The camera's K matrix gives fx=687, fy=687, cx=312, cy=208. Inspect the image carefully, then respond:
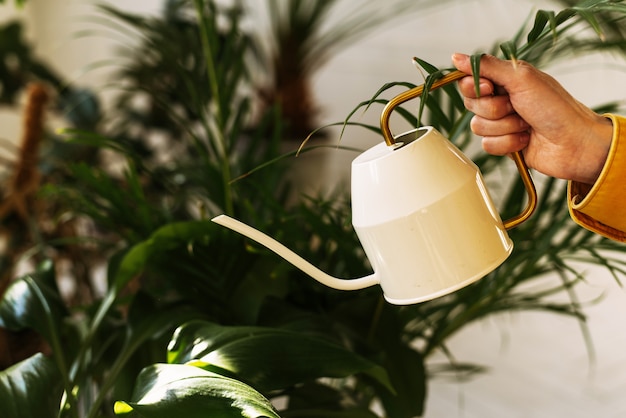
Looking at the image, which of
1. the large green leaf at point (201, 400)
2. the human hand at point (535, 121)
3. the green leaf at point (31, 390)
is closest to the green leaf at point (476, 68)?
the human hand at point (535, 121)

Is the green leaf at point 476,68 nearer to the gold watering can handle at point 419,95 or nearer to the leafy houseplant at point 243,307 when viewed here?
the gold watering can handle at point 419,95

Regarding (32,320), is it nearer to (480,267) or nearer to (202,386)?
(202,386)

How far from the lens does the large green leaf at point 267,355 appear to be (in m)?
0.58

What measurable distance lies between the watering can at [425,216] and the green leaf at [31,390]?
0.31 meters

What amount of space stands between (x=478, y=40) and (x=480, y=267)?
1630 mm

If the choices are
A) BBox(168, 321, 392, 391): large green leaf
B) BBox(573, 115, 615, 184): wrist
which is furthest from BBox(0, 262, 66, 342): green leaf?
BBox(573, 115, 615, 184): wrist

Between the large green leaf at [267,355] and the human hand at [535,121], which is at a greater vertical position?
the human hand at [535,121]

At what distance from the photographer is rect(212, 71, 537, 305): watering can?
46 centimetres

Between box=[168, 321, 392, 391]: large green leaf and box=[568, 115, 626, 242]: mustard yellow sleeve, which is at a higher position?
box=[568, 115, 626, 242]: mustard yellow sleeve

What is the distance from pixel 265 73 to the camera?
6.26 ft

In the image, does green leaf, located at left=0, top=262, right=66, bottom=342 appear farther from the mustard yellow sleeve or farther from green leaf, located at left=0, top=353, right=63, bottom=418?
the mustard yellow sleeve

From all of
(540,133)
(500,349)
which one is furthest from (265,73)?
(540,133)

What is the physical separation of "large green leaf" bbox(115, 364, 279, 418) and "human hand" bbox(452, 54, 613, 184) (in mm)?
258

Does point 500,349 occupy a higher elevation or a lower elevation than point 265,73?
lower
